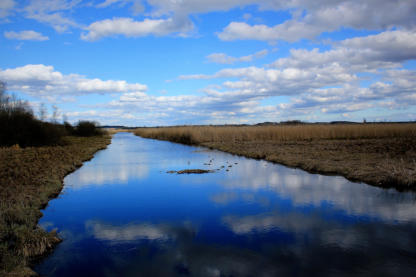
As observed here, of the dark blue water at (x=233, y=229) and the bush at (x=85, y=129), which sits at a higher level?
the bush at (x=85, y=129)

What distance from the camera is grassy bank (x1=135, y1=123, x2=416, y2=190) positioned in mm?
11570

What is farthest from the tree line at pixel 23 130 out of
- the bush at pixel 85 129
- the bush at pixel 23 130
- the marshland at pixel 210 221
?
the bush at pixel 85 129

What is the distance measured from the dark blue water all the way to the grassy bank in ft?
4.27

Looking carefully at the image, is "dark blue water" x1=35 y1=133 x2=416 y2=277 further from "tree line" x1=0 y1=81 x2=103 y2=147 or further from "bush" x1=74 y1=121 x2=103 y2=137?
"bush" x1=74 y1=121 x2=103 y2=137

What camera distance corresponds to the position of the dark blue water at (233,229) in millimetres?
5023

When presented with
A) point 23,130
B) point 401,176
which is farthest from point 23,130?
point 401,176

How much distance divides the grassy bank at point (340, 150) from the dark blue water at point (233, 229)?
4.27 ft

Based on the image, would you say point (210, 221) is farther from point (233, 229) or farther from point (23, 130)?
point (23, 130)

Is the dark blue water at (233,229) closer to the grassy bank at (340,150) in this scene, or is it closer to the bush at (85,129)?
the grassy bank at (340,150)

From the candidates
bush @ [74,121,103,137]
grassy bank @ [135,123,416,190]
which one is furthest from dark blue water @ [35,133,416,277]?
bush @ [74,121,103,137]

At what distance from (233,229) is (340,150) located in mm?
15311

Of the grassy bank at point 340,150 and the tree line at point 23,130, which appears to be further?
the tree line at point 23,130

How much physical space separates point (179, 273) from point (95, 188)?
24.6 ft

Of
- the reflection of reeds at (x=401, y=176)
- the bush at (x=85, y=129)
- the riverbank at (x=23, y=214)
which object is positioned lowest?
the riverbank at (x=23, y=214)
